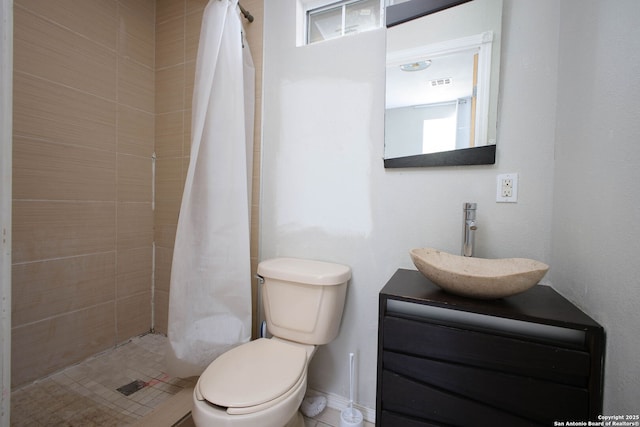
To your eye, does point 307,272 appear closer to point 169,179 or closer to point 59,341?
point 169,179

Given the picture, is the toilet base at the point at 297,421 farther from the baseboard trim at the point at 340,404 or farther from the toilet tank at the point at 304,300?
the toilet tank at the point at 304,300

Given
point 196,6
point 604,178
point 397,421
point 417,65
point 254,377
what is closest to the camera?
point 604,178

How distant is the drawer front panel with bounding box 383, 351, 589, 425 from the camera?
2.11ft

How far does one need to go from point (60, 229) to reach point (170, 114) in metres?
0.97

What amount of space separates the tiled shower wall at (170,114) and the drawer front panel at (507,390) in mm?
1751

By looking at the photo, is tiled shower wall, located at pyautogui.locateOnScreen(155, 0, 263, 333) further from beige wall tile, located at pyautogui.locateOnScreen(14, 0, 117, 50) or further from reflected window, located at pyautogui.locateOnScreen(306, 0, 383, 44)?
reflected window, located at pyautogui.locateOnScreen(306, 0, 383, 44)

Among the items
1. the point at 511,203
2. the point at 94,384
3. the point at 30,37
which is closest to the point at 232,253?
the point at 94,384

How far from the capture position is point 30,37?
1265 mm

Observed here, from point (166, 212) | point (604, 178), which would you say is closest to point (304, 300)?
point (604, 178)

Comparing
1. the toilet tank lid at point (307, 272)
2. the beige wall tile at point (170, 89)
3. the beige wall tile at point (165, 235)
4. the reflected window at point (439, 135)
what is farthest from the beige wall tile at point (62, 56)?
the reflected window at point (439, 135)

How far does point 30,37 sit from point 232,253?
1486 millimetres

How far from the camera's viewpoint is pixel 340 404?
1313 mm

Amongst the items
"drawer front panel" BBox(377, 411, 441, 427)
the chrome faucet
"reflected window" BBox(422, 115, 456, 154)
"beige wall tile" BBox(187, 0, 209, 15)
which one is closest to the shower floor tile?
"drawer front panel" BBox(377, 411, 441, 427)

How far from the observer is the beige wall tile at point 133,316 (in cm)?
168
